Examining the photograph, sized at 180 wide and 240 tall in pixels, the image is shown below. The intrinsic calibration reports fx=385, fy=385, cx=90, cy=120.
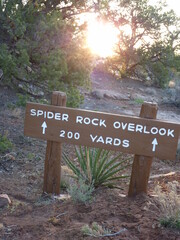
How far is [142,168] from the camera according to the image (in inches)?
170

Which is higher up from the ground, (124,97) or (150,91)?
(150,91)

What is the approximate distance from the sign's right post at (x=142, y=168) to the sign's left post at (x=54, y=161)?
0.92m

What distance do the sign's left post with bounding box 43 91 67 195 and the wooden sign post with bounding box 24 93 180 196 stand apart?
2 centimetres

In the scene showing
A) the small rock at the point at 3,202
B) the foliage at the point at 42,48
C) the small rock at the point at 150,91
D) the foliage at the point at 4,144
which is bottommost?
the small rock at the point at 3,202

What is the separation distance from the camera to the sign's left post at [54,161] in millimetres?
4492

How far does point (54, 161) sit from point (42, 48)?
5241mm

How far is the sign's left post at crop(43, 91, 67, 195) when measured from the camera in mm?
4492

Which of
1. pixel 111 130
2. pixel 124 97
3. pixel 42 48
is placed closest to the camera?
pixel 111 130

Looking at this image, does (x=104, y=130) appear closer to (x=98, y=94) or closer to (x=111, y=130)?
(x=111, y=130)

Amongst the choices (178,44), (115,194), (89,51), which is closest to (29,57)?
(89,51)

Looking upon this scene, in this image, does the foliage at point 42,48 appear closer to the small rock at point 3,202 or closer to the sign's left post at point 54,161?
the sign's left post at point 54,161

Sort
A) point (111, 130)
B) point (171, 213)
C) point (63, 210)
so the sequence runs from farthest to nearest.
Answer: point (111, 130) < point (63, 210) < point (171, 213)

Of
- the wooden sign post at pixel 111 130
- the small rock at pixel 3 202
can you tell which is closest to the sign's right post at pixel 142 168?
the wooden sign post at pixel 111 130

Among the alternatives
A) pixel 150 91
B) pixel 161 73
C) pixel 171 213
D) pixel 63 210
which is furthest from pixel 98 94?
pixel 171 213
